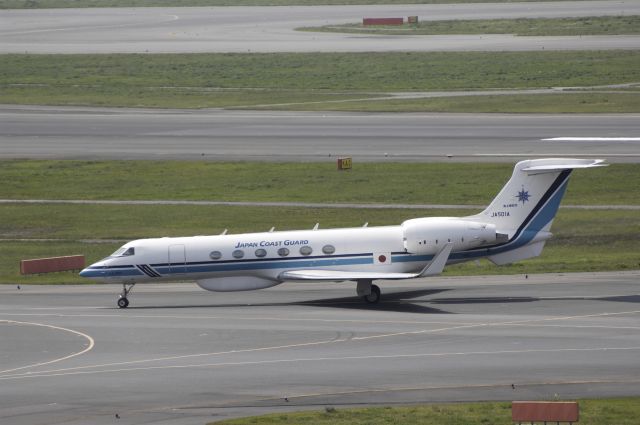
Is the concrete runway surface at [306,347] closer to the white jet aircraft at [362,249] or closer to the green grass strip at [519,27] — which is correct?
the white jet aircraft at [362,249]

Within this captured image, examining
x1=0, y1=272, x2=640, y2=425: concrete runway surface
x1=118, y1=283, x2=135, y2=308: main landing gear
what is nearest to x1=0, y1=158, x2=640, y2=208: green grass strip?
x1=0, y1=272, x2=640, y2=425: concrete runway surface

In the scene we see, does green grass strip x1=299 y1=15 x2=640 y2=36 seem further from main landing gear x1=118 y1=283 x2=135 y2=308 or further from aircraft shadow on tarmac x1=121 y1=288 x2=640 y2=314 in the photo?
main landing gear x1=118 y1=283 x2=135 y2=308

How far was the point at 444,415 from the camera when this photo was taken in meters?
33.8

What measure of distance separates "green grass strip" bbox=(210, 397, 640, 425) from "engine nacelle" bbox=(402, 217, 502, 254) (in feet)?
56.1

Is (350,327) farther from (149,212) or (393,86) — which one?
(393,86)

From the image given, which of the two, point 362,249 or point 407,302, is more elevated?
point 362,249

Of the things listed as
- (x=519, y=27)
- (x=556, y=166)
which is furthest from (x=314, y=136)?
(x=519, y=27)

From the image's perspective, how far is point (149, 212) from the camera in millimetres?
75062

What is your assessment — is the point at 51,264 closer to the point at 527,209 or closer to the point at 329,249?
the point at 329,249

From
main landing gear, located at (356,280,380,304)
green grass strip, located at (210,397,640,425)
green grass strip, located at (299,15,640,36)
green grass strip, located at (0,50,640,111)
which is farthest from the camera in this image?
green grass strip, located at (299,15,640,36)

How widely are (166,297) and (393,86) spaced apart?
239 feet

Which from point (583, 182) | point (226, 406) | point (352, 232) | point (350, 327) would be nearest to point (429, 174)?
point (583, 182)

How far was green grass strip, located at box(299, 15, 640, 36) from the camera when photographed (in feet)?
519

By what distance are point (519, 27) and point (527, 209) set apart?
118m
